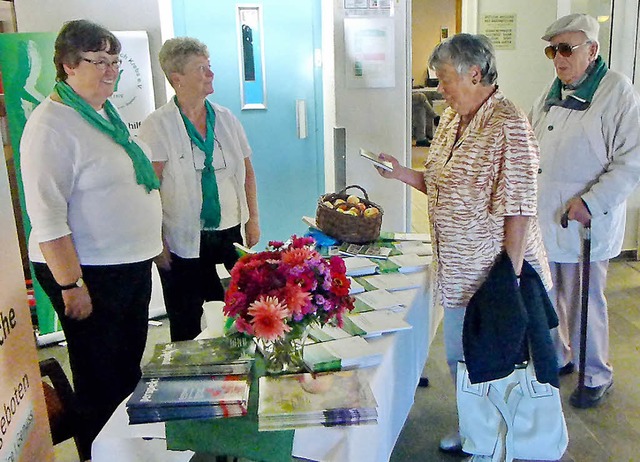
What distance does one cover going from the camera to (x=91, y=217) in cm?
179

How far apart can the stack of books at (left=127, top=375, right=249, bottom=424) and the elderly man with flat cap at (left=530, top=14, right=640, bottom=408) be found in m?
1.56

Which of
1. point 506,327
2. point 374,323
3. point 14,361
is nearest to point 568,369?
point 506,327

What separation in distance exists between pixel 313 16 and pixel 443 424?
8.08 ft

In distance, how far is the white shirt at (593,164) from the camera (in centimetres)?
221

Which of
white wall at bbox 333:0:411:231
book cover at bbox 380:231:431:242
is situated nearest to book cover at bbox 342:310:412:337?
book cover at bbox 380:231:431:242

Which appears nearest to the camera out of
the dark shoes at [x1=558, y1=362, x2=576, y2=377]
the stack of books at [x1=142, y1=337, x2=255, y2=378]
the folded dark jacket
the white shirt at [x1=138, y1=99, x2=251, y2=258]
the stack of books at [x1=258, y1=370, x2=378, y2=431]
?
the stack of books at [x1=258, y1=370, x2=378, y2=431]

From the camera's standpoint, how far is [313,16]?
12.1 ft

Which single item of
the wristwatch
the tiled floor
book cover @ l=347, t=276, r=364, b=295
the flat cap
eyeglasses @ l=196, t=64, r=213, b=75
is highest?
the flat cap

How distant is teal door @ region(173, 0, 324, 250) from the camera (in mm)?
3621

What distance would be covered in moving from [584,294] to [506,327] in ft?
2.41

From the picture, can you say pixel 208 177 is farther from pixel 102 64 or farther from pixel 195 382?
pixel 195 382

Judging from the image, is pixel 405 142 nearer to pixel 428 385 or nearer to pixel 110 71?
pixel 428 385

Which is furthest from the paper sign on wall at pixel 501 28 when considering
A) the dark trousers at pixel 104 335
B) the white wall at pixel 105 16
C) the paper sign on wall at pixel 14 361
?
the paper sign on wall at pixel 14 361

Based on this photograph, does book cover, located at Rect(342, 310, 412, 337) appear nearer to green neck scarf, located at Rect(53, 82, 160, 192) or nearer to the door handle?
green neck scarf, located at Rect(53, 82, 160, 192)
